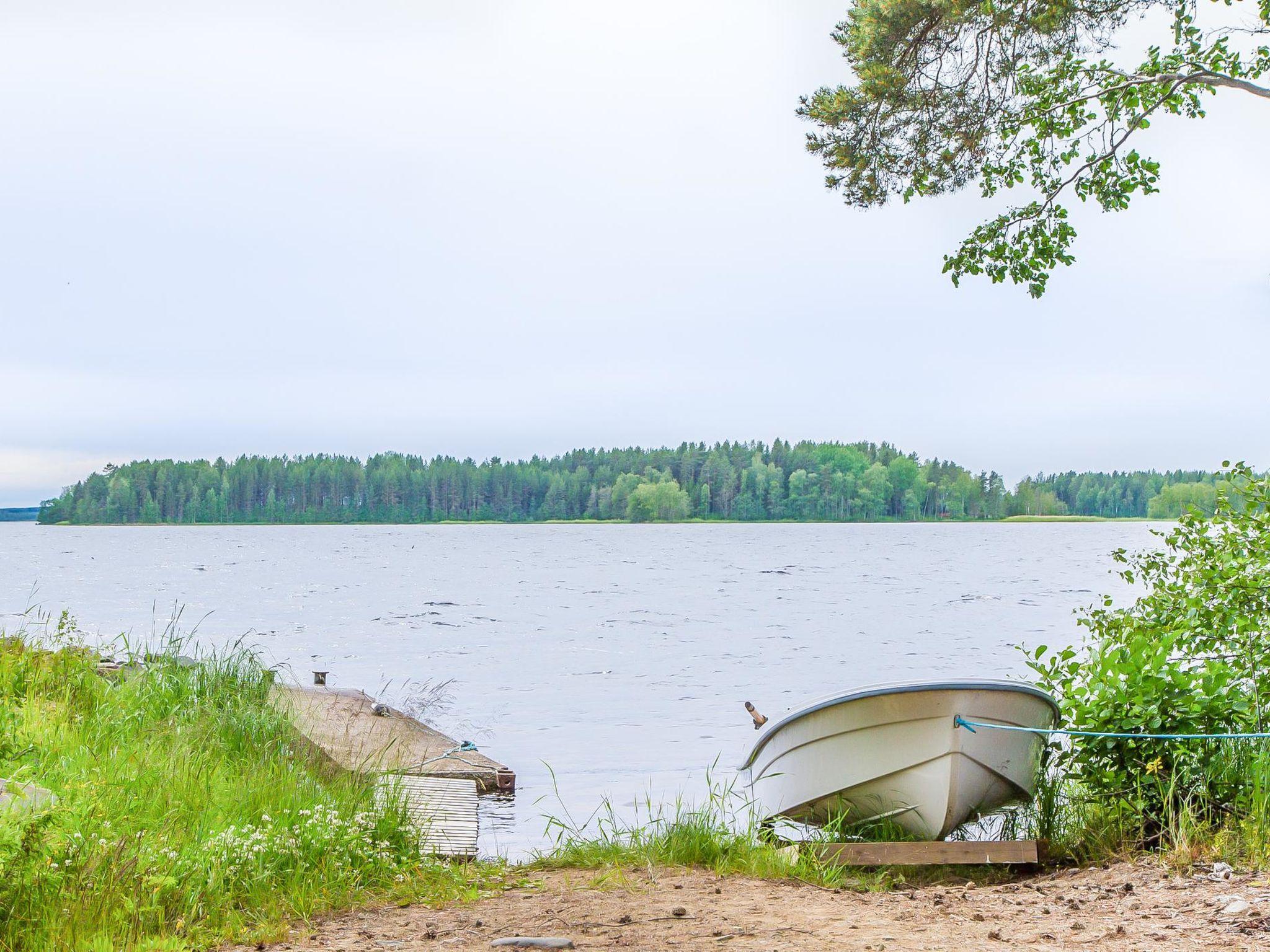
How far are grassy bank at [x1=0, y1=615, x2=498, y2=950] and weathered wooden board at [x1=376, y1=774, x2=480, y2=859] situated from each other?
21 centimetres

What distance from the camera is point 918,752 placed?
6574 mm

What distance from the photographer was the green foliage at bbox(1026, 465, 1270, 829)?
20.2 ft

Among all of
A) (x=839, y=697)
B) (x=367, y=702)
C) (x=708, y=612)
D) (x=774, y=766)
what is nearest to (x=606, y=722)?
(x=367, y=702)

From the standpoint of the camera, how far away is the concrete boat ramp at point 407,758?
712 centimetres

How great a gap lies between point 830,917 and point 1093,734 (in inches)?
84.4

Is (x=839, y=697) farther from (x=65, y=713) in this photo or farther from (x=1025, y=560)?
(x=1025, y=560)

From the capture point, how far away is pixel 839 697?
6.68m

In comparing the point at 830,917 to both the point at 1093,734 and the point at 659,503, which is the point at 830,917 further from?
the point at 659,503

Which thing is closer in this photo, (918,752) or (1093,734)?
(1093,734)

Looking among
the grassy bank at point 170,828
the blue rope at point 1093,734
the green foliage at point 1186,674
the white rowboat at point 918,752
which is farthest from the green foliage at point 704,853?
the green foliage at point 1186,674

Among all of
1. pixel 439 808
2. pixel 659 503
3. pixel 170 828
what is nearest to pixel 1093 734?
pixel 439 808

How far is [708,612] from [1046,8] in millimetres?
28363

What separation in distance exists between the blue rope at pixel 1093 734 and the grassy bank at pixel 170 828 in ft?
10.1

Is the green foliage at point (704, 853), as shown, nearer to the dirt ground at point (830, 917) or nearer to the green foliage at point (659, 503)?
the dirt ground at point (830, 917)
